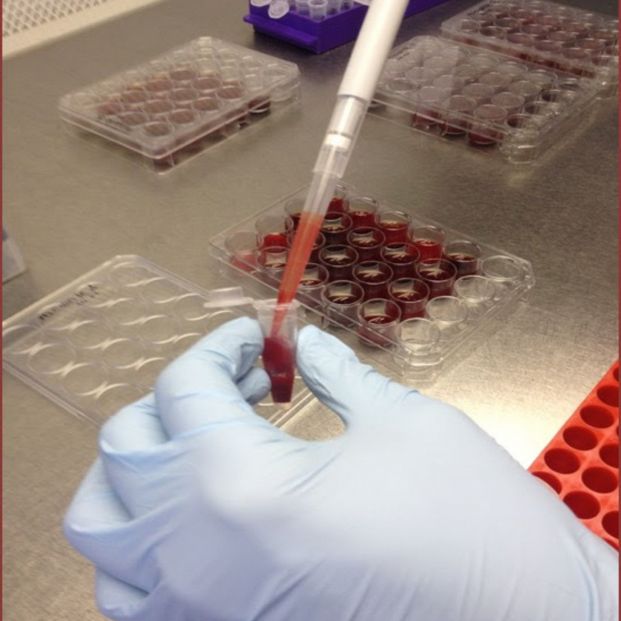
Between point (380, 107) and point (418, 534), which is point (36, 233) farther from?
point (418, 534)

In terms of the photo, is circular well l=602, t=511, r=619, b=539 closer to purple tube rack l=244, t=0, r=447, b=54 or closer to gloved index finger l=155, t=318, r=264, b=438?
gloved index finger l=155, t=318, r=264, b=438

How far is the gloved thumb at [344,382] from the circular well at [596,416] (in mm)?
301

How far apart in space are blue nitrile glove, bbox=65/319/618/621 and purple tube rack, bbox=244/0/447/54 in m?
1.31

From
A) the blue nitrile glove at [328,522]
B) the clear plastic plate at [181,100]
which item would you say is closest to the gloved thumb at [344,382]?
the blue nitrile glove at [328,522]

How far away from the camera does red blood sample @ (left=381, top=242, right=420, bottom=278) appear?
1218mm

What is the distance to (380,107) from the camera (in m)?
1.71

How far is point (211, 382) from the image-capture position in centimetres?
79

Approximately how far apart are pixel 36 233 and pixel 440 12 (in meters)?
1.34

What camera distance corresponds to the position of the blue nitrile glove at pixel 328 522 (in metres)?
0.67

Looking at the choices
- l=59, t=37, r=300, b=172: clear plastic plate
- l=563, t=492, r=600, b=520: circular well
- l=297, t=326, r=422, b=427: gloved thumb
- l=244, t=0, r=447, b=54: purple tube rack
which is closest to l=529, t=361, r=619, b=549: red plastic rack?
l=563, t=492, r=600, b=520: circular well

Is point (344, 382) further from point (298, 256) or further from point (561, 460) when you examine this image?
point (561, 460)

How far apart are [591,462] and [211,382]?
48 centimetres

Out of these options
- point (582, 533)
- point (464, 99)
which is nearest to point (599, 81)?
point (464, 99)

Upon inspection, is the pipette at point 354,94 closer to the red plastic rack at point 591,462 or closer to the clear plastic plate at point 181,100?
the red plastic rack at point 591,462
